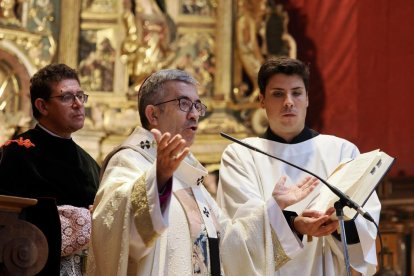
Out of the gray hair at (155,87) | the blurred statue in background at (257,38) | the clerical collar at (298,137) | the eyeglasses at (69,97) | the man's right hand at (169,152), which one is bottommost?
the clerical collar at (298,137)

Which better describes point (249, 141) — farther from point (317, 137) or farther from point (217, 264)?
point (217, 264)

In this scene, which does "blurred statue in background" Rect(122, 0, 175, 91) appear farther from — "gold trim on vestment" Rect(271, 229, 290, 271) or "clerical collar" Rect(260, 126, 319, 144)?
"gold trim on vestment" Rect(271, 229, 290, 271)

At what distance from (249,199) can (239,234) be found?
29 centimetres

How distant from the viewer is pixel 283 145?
446 centimetres

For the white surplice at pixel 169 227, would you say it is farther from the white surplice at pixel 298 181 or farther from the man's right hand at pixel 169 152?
the white surplice at pixel 298 181

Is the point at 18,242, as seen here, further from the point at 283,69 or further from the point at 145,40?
the point at 145,40

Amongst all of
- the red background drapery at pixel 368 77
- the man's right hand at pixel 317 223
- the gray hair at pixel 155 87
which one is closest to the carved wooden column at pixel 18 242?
the gray hair at pixel 155 87

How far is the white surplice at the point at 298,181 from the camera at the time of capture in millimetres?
4113

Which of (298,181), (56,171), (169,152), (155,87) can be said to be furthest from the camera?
(298,181)

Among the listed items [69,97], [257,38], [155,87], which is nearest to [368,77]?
[257,38]

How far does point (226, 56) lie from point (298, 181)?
4200mm

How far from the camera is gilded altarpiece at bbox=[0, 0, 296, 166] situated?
8109 millimetres

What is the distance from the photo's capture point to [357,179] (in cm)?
376

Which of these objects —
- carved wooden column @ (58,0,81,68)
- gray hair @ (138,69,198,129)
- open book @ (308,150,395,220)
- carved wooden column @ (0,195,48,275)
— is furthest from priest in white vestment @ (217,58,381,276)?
carved wooden column @ (58,0,81,68)
